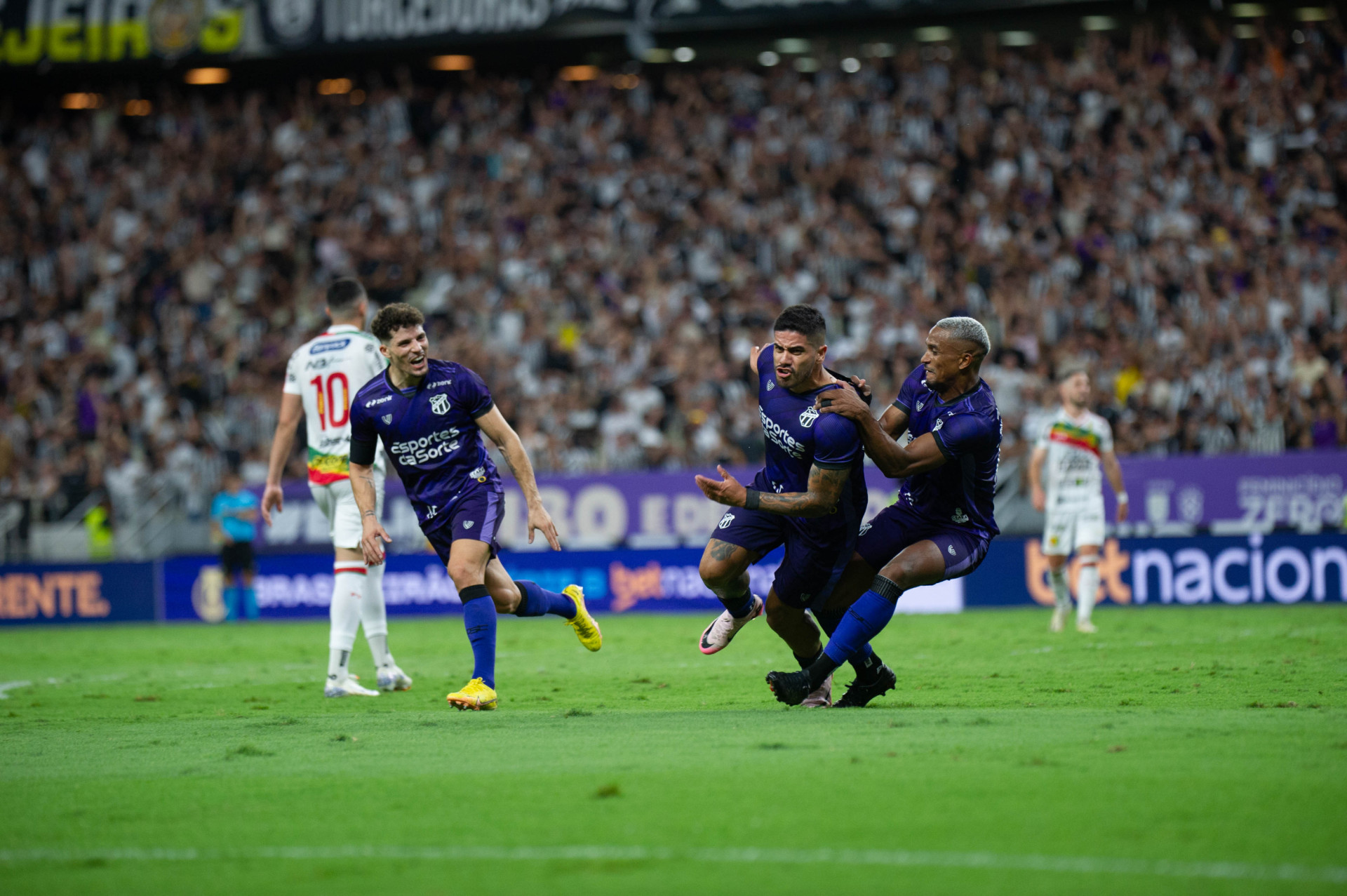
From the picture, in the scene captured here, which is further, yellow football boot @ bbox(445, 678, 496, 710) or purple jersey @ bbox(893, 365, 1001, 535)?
yellow football boot @ bbox(445, 678, 496, 710)

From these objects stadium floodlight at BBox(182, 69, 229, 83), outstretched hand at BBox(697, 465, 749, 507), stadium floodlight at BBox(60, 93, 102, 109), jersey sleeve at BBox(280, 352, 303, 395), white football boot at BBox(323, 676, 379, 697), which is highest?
stadium floodlight at BBox(182, 69, 229, 83)

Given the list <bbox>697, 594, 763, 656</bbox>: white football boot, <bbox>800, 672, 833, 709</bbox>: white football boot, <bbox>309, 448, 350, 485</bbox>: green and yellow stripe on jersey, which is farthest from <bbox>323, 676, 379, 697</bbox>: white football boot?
<bbox>800, 672, 833, 709</bbox>: white football boot

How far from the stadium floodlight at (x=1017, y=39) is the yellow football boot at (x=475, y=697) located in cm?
2181

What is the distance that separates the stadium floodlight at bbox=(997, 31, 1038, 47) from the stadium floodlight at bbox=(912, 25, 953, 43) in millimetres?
988

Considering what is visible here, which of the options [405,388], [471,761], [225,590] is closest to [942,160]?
[225,590]

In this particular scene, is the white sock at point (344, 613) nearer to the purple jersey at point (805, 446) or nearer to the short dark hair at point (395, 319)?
the short dark hair at point (395, 319)

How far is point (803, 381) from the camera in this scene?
7973mm

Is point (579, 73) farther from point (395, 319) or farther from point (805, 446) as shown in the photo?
point (805, 446)

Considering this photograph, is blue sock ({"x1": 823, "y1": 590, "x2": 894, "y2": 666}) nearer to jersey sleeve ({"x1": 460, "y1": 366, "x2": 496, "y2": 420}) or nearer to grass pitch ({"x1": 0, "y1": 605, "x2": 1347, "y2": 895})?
grass pitch ({"x1": 0, "y1": 605, "x2": 1347, "y2": 895})

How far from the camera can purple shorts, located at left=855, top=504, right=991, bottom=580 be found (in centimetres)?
800

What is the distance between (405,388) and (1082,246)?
16.5m

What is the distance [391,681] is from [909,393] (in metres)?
4.44

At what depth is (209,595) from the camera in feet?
72.9

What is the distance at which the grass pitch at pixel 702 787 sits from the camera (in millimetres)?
4398
